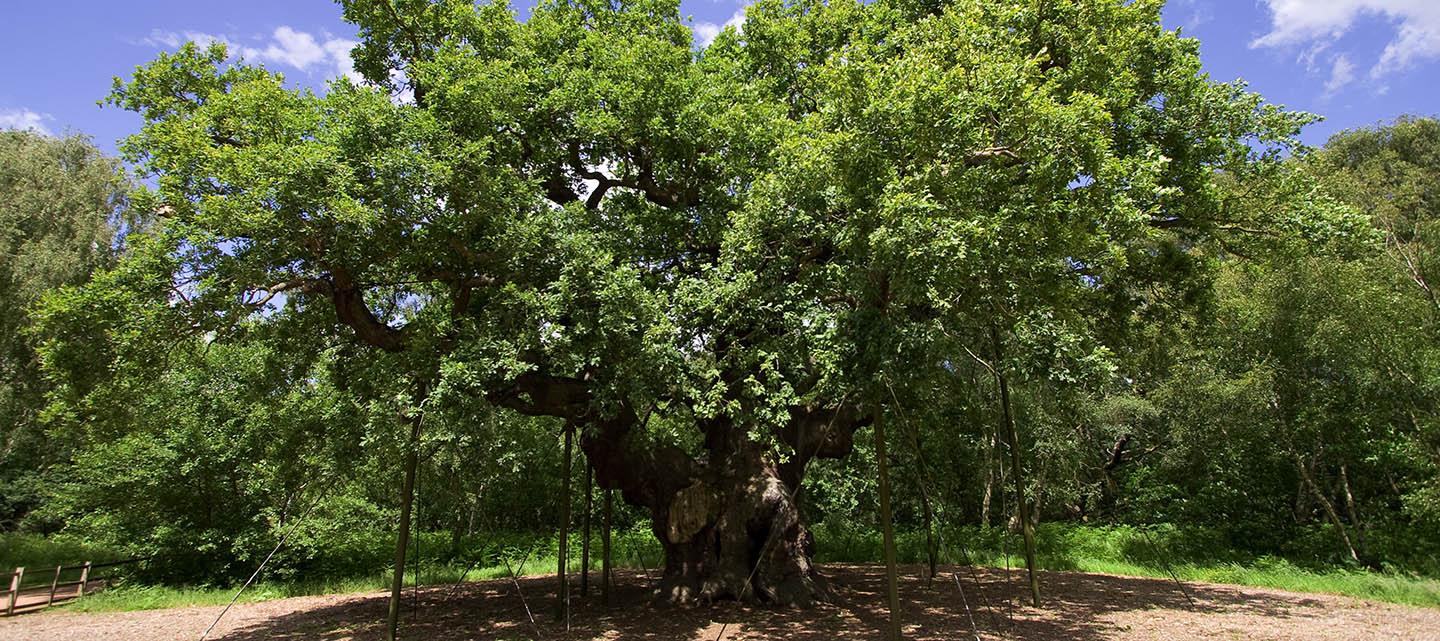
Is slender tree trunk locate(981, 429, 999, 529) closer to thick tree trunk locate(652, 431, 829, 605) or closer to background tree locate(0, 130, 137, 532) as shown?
thick tree trunk locate(652, 431, 829, 605)

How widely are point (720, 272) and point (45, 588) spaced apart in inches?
659

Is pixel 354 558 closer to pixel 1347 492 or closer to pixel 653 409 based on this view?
pixel 653 409

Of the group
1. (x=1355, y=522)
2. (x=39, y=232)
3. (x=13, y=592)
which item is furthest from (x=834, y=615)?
(x=39, y=232)

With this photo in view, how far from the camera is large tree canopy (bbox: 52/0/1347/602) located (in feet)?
24.2

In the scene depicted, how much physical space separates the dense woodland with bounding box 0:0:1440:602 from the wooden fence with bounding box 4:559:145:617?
95 cm

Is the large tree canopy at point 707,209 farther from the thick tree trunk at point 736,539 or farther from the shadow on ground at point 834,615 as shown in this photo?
the shadow on ground at point 834,615

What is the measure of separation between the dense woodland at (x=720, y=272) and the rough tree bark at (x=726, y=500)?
66 mm

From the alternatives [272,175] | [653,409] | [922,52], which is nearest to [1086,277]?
[922,52]

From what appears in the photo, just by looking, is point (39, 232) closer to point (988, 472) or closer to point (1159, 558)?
point (988, 472)

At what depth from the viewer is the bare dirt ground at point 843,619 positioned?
346 inches

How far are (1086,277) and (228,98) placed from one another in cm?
1255


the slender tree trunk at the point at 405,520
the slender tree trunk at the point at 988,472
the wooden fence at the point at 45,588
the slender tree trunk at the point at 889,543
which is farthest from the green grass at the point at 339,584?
the slender tree trunk at the point at 988,472

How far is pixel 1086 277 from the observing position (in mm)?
10602

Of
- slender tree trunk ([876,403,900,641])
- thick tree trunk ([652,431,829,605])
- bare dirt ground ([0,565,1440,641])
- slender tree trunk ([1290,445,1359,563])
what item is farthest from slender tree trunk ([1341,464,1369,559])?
slender tree trunk ([876,403,900,641])
